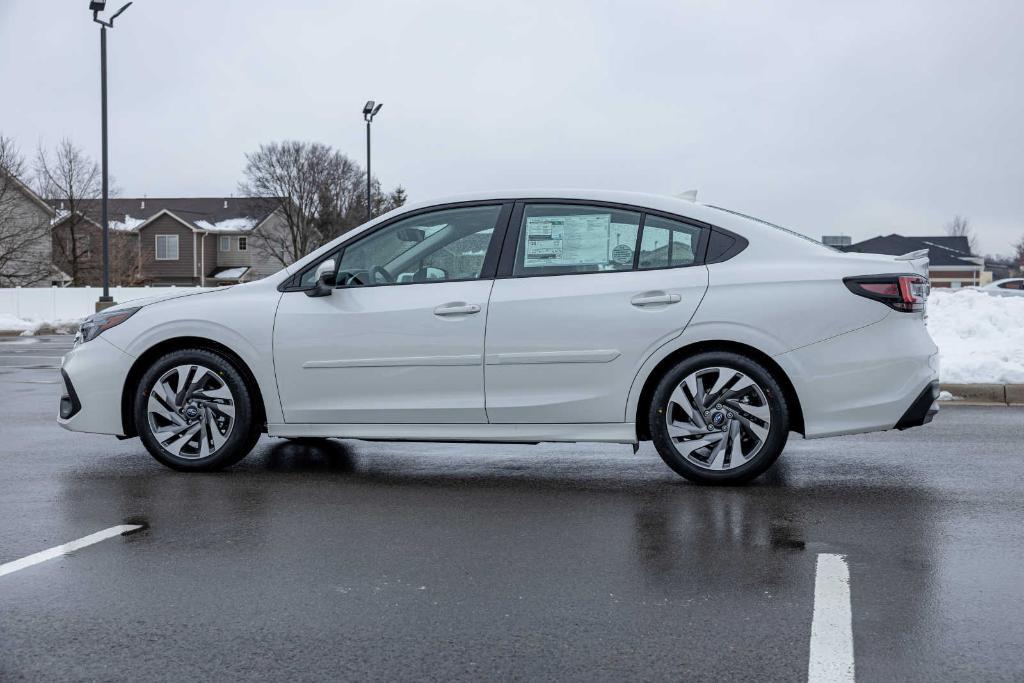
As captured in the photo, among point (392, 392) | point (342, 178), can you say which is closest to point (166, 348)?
point (392, 392)

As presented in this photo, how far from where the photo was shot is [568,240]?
6789 mm

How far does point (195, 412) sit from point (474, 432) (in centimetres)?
178

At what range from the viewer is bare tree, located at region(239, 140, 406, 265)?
75.0 m

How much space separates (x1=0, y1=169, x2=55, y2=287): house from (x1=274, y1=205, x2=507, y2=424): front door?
46975 millimetres

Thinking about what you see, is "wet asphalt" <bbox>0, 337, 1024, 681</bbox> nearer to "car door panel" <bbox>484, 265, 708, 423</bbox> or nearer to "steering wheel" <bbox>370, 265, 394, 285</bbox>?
"car door panel" <bbox>484, 265, 708, 423</bbox>

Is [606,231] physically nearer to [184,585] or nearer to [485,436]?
[485,436]

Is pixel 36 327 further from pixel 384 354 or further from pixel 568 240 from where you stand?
pixel 568 240

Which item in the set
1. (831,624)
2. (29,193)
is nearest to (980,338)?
(831,624)

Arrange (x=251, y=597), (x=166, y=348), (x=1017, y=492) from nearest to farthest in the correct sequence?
1. (x=251, y=597)
2. (x=1017, y=492)
3. (x=166, y=348)

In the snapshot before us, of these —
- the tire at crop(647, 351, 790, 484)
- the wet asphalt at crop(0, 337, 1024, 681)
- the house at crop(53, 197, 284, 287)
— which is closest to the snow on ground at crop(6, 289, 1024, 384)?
the wet asphalt at crop(0, 337, 1024, 681)

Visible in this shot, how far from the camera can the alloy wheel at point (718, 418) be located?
6.39 meters

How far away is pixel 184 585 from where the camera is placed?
4453 mm

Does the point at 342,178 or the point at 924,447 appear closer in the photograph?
the point at 924,447

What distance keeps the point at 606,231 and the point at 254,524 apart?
8.60 feet
